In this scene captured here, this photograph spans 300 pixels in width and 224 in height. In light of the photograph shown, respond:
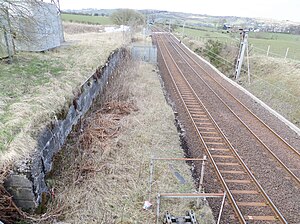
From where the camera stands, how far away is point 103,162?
7438 mm

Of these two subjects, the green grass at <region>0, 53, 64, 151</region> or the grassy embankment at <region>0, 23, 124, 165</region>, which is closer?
the grassy embankment at <region>0, 23, 124, 165</region>

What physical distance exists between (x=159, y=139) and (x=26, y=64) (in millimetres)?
7375

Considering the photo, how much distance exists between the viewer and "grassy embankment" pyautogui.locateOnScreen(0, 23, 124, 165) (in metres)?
5.43

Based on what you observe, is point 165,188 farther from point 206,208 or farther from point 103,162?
point 103,162

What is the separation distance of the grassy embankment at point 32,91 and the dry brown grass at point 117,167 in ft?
4.57

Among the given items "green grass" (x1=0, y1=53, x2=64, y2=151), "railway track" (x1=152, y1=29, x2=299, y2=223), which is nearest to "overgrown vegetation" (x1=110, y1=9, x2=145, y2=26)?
"railway track" (x1=152, y1=29, x2=299, y2=223)

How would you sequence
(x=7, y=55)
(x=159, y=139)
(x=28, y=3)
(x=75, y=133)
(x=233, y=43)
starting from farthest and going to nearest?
(x=233, y=43) < (x=7, y=55) < (x=28, y=3) < (x=159, y=139) < (x=75, y=133)

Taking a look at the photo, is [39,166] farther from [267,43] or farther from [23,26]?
[267,43]

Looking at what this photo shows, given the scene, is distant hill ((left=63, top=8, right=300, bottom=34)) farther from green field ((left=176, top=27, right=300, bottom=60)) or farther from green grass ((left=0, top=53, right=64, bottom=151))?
green grass ((left=0, top=53, right=64, bottom=151))

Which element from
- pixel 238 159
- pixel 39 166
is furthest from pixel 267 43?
pixel 39 166

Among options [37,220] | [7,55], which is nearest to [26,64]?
[7,55]

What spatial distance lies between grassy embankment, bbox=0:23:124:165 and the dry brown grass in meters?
1.39

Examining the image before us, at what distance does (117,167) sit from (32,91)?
391 centimetres

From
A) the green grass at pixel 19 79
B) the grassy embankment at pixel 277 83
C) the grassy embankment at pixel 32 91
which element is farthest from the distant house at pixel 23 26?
the grassy embankment at pixel 277 83
